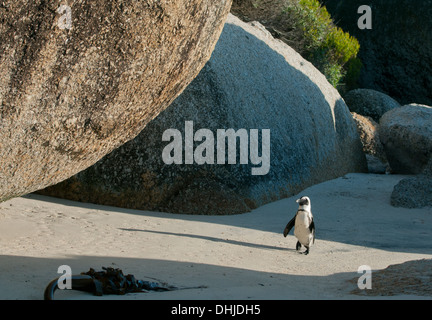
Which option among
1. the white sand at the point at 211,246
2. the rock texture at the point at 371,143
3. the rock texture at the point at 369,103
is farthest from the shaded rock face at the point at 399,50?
the white sand at the point at 211,246

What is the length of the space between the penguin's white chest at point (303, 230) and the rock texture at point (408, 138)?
706 cm

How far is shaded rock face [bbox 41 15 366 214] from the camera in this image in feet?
27.1

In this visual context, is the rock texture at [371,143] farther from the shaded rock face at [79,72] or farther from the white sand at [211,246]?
the shaded rock face at [79,72]

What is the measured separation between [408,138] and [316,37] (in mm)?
5250

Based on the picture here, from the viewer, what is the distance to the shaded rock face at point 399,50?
20406 mm

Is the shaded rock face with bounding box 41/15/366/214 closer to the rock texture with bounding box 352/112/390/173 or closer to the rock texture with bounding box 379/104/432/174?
the rock texture with bounding box 379/104/432/174

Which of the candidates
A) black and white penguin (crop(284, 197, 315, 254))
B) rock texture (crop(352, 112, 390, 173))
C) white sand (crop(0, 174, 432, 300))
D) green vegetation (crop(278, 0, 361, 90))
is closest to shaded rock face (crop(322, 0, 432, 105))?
green vegetation (crop(278, 0, 361, 90))

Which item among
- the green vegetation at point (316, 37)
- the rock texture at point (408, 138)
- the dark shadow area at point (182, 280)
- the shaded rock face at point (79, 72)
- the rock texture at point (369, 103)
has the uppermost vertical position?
the green vegetation at point (316, 37)

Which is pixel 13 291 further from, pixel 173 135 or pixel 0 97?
pixel 173 135

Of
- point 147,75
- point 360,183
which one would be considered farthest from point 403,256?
point 360,183

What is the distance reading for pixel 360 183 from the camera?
440 inches

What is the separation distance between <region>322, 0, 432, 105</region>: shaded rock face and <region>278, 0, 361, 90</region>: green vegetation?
2.66 m
